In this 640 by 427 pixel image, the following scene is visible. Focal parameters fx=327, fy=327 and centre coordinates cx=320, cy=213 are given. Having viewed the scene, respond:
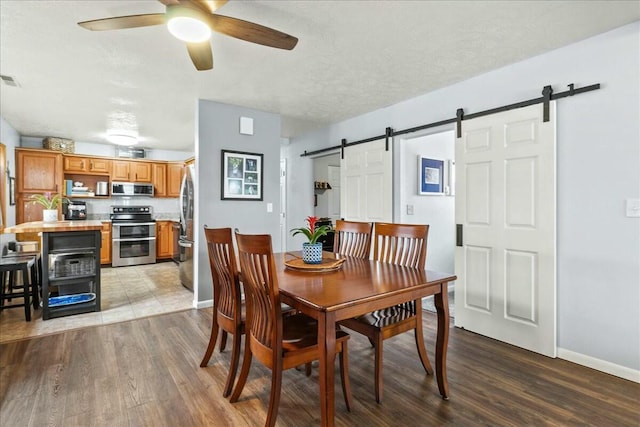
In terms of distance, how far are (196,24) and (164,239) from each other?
5.79 metres

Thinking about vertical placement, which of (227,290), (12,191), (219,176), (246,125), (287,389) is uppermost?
(246,125)

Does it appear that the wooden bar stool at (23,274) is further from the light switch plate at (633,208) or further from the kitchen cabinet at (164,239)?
the light switch plate at (633,208)

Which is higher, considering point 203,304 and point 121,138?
point 121,138

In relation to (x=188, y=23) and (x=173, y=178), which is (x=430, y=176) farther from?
(x=173, y=178)

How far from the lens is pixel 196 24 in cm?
175

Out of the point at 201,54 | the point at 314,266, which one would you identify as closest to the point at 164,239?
the point at 201,54

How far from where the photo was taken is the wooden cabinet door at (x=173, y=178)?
6.92 meters

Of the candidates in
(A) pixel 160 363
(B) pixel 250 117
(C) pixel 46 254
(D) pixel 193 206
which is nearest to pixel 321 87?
(B) pixel 250 117

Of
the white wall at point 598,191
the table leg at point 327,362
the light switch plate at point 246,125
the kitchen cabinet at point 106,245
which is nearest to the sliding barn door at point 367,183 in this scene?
the light switch plate at point 246,125

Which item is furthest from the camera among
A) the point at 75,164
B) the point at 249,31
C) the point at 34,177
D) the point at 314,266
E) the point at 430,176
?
the point at 75,164

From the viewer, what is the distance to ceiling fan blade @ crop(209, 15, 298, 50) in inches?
69.0

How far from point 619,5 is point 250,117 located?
3.44 metres

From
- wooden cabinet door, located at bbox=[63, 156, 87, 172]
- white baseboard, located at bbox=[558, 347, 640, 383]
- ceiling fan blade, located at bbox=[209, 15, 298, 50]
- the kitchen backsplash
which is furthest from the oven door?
white baseboard, located at bbox=[558, 347, 640, 383]

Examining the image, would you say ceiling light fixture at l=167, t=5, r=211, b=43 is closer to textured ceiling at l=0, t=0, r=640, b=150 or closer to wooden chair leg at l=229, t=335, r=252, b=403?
textured ceiling at l=0, t=0, r=640, b=150
